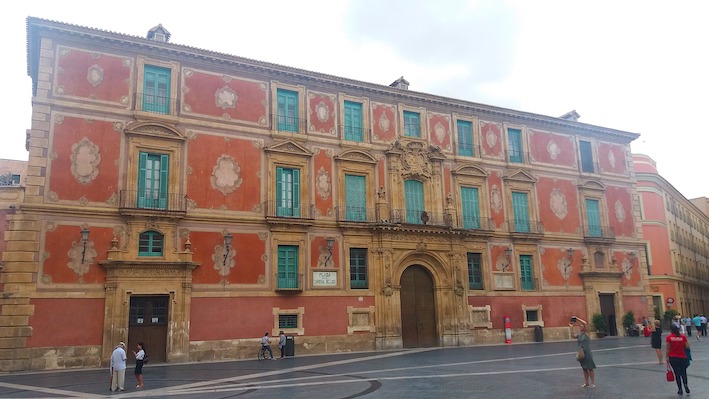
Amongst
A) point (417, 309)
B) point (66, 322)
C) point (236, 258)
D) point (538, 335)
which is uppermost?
point (236, 258)

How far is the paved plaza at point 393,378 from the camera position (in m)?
13.5

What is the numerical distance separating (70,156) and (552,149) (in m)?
27.6

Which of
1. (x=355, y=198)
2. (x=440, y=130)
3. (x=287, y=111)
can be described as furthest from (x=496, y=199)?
(x=287, y=111)

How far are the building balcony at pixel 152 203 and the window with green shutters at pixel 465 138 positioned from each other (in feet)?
53.0

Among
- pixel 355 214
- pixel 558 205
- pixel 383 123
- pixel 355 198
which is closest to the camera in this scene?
pixel 355 214

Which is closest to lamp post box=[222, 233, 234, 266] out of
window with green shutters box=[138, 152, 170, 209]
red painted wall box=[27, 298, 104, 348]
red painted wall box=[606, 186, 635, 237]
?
window with green shutters box=[138, 152, 170, 209]

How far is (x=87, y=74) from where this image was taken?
2422 cm

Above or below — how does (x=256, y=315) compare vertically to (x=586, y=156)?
below

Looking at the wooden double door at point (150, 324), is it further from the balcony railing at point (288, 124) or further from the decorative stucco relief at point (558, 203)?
the decorative stucco relief at point (558, 203)

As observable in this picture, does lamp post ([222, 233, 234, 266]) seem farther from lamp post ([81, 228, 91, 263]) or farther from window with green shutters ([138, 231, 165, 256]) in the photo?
lamp post ([81, 228, 91, 263])

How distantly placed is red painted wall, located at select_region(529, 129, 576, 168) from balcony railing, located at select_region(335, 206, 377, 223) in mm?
12336

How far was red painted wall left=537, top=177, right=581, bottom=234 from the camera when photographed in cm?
3450

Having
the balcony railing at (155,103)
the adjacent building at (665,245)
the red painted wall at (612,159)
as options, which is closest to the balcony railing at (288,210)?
the balcony railing at (155,103)

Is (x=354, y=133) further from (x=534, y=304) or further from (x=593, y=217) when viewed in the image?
(x=593, y=217)
